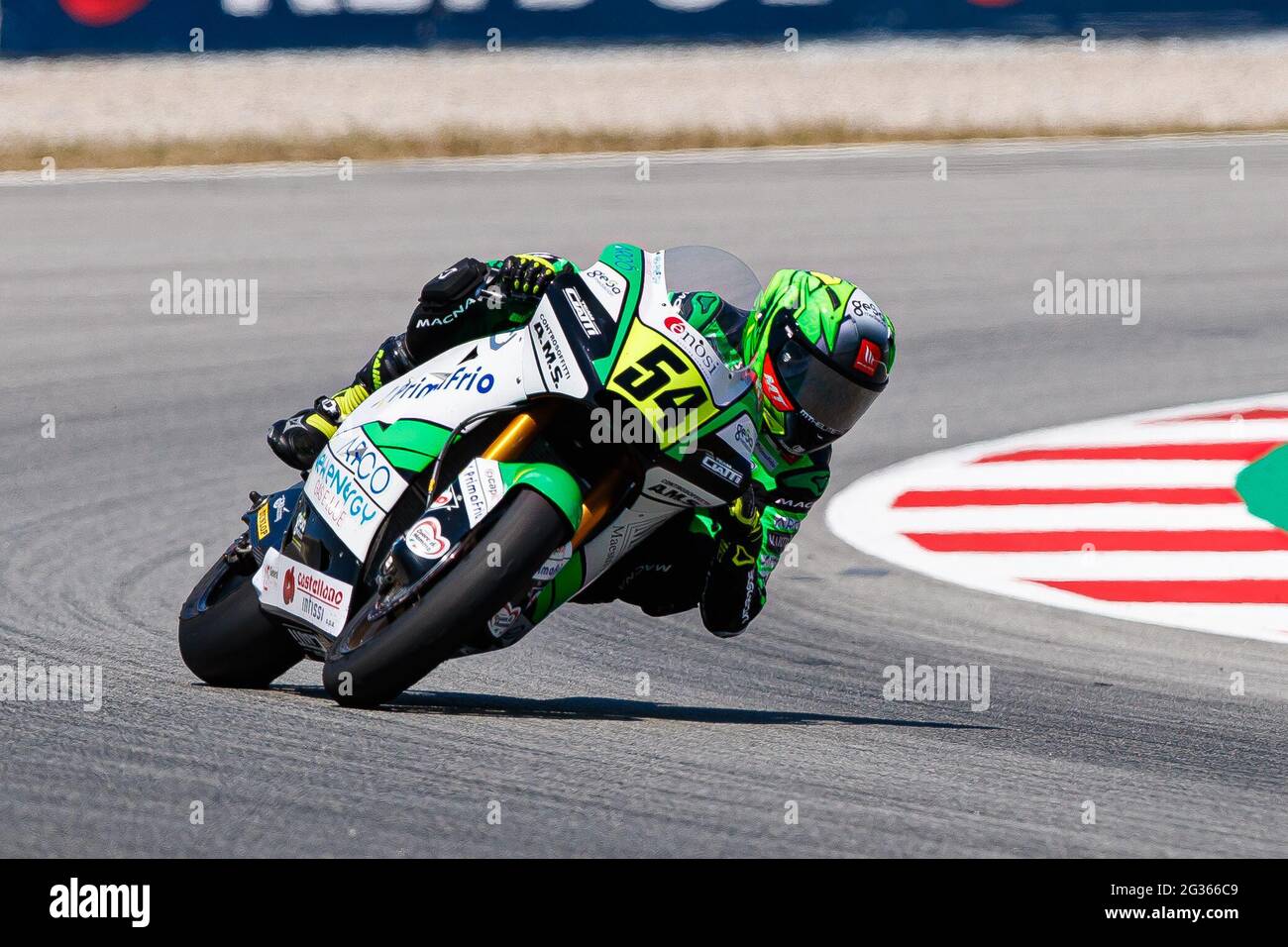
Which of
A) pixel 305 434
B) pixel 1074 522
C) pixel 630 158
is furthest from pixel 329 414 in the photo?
pixel 630 158

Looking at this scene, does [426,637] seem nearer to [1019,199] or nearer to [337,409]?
[337,409]

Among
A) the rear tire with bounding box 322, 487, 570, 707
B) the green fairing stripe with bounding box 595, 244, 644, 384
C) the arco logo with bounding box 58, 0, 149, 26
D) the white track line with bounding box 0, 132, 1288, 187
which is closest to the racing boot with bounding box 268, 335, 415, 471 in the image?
the green fairing stripe with bounding box 595, 244, 644, 384

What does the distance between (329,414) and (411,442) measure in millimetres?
600

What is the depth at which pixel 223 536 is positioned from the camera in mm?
8039

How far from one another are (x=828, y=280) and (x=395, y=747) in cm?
166

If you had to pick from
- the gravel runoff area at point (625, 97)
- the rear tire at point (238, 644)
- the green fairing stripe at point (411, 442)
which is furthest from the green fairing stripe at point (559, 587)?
the gravel runoff area at point (625, 97)

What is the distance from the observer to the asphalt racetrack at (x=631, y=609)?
4.11 meters

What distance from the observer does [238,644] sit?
213 inches

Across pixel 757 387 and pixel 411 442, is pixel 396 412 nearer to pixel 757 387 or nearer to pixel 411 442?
pixel 411 442

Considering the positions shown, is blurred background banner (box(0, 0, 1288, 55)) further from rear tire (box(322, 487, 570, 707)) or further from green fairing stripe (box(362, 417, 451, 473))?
rear tire (box(322, 487, 570, 707))

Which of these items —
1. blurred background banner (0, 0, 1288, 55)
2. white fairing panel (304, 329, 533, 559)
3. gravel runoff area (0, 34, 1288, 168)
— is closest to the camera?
white fairing panel (304, 329, 533, 559)

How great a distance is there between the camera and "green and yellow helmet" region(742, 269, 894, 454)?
5.01 meters

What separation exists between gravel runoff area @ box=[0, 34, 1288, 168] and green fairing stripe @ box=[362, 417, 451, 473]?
12398mm
